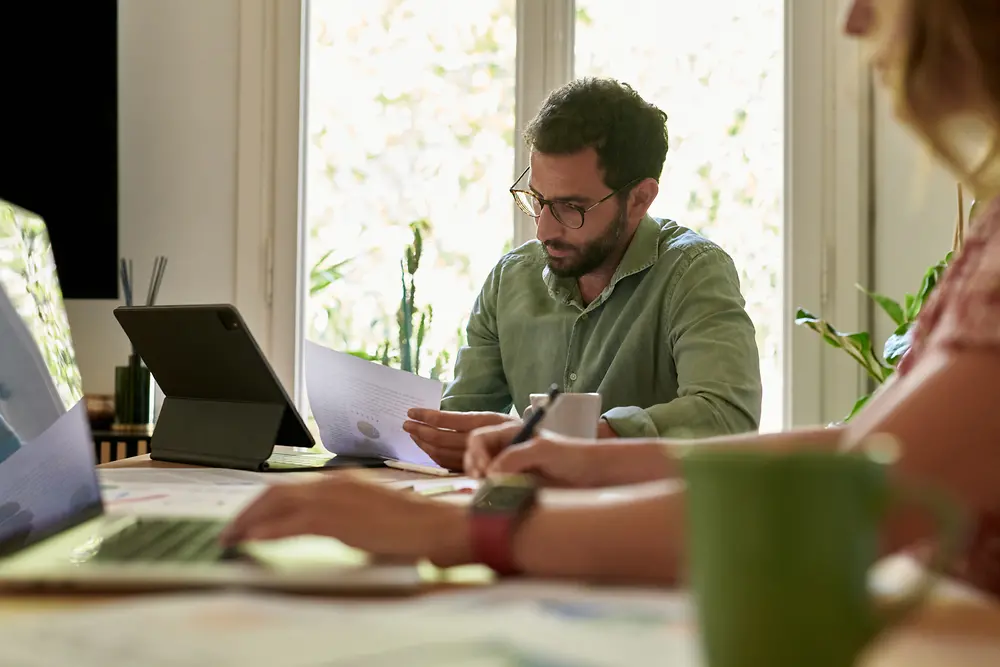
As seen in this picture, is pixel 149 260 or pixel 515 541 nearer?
pixel 515 541

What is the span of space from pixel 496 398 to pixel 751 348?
57 cm

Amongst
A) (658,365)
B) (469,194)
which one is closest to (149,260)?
→ (469,194)

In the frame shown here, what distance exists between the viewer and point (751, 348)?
1.77 metres

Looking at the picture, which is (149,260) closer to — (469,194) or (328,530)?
(469,194)

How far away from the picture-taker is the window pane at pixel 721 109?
2.92m

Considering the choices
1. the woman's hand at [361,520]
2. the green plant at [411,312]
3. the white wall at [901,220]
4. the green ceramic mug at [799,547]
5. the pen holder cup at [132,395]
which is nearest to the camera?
the green ceramic mug at [799,547]

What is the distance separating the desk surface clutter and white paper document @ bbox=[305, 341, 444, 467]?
0.83m

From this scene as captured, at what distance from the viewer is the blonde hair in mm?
692

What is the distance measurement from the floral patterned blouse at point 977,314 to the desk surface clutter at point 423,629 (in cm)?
4

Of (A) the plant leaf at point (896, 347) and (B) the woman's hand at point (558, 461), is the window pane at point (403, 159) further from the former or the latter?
(B) the woman's hand at point (558, 461)

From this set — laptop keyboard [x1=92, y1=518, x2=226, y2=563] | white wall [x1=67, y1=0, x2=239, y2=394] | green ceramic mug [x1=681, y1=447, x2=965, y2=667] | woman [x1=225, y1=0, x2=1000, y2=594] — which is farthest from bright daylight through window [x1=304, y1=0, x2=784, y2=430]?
green ceramic mug [x1=681, y1=447, x2=965, y2=667]

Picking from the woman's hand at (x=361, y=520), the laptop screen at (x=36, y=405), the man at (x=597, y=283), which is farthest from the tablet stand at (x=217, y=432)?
the woman's hand at (x=361, y=520)

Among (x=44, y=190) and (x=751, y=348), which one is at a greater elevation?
(x=44, y=190)

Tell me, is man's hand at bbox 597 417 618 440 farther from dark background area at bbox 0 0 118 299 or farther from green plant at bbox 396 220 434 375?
dark background area at bbox 0 0 118 299
